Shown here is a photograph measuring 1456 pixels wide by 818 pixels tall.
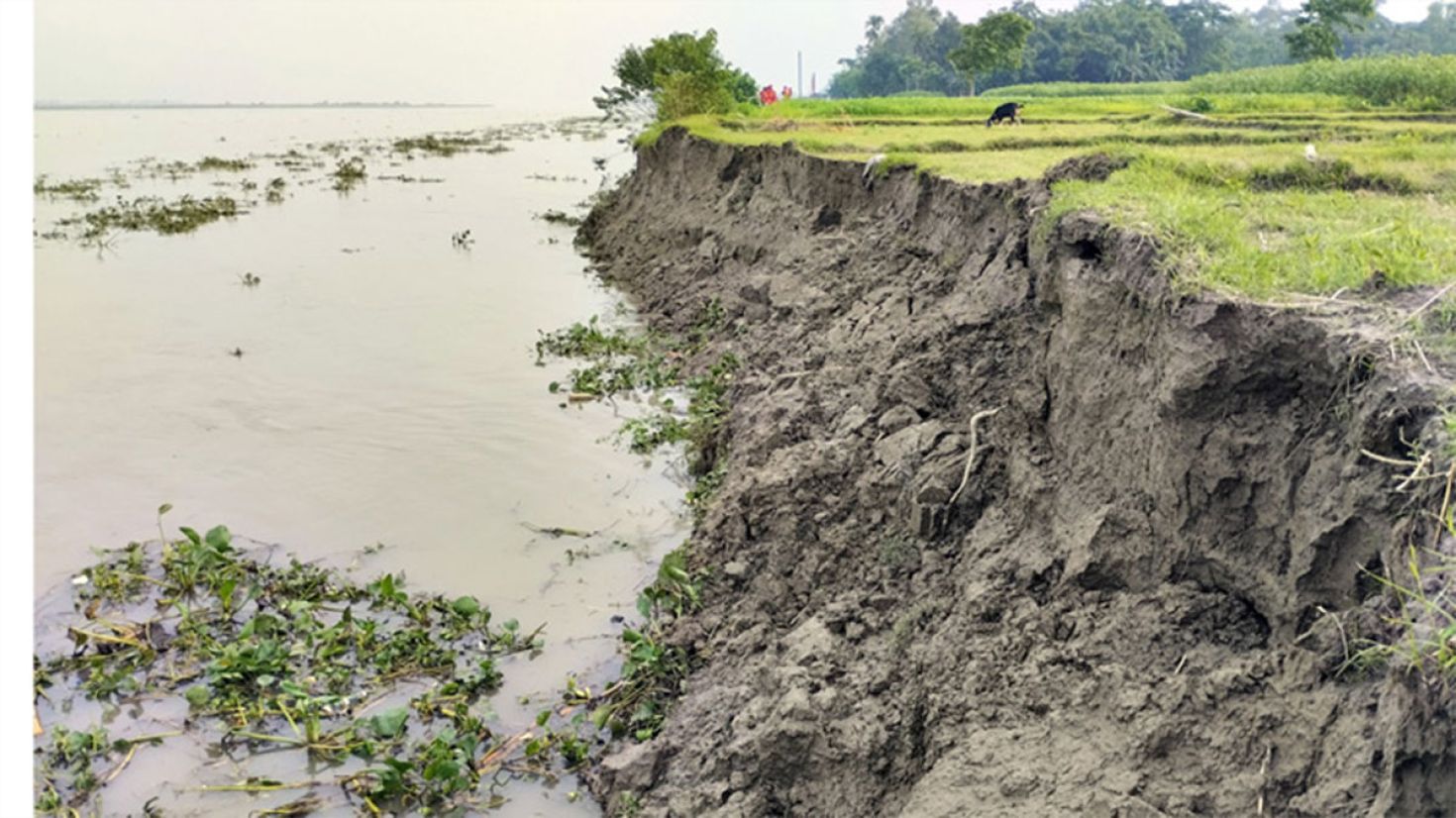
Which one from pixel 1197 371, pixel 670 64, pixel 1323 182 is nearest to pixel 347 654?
pixel 1197 371

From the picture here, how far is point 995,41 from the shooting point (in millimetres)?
37188

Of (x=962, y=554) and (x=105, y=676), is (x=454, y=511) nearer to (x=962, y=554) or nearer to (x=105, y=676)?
(x=105, y=676)

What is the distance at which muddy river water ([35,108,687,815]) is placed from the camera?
20.2 feet

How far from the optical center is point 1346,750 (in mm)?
2646

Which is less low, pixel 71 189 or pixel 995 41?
pixel 995 41

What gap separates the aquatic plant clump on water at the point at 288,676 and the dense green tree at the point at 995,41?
3516 centimetres

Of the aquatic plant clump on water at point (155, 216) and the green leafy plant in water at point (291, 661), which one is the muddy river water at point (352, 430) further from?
the aquatic plant clump on water at point (155, 216)

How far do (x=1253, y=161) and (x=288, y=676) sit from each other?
735 cm

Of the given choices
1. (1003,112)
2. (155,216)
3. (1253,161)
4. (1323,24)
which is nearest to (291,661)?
(1253,161)

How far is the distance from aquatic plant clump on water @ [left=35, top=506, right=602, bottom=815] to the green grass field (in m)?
3.50

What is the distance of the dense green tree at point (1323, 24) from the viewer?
2655 cm

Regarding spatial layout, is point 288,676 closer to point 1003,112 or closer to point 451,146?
point 1003,112

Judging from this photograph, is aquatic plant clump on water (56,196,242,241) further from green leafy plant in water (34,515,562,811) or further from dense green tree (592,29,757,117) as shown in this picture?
green leafy plant in water (34,515,562,811)

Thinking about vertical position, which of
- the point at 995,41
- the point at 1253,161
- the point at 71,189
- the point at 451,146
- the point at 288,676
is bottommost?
the point at 288,676
